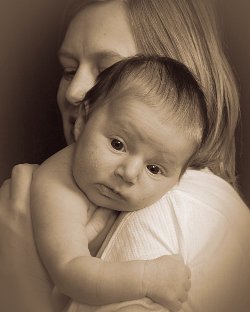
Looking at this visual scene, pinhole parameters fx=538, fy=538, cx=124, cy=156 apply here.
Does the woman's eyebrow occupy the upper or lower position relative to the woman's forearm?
upper

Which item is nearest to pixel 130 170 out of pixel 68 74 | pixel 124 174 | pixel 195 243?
pixel 124 174

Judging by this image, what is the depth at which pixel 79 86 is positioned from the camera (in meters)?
0.84

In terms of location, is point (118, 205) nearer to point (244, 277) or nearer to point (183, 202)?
point (183, 202)

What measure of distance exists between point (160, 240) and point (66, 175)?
0.16 m

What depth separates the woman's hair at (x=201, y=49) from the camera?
840 millimetres

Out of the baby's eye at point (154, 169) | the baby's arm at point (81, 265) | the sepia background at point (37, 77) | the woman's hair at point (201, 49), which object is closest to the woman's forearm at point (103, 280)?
the baby's arm at point (81, 265)

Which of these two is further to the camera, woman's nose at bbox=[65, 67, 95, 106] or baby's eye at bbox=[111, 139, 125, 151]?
woman's nose at bbox=[65, 67, 95, 106]

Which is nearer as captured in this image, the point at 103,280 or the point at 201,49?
the point at 103,280

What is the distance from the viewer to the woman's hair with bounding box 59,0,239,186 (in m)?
0.84

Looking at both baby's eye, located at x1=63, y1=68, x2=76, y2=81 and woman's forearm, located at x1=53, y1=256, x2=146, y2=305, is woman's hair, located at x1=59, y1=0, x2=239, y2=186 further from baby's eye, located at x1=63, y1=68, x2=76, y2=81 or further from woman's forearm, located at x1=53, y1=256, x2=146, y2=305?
woman's forearm, located at x1=53, y1=256, x2=146, y2=305

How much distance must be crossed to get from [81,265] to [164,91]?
9.1 inches

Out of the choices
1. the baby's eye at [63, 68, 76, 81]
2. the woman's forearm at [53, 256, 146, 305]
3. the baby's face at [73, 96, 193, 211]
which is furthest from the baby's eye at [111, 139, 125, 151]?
the baby's eye at [63, 68, 76, 81]

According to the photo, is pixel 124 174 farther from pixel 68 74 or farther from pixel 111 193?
pixel 68 74

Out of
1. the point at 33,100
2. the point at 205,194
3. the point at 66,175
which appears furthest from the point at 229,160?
the point at 33,100
